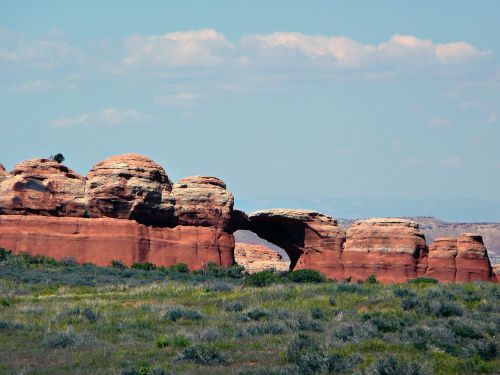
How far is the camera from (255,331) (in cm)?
2542

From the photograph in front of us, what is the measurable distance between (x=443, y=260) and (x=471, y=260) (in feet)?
5.97

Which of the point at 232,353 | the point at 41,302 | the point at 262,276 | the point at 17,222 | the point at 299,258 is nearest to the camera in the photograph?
the point at 232,353

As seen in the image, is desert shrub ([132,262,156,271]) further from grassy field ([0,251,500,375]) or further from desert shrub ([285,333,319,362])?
desert shrub ([285,333,319,362])

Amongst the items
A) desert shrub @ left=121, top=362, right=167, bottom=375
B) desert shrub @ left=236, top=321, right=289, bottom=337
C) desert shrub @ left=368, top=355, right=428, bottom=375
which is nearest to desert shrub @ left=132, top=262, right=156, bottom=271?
desert shrub @ left=236, top=321, right=289, bottom=337

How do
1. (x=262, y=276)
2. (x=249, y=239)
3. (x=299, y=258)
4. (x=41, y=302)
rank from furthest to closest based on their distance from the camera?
1. (x=249, y=239)
2. (x=299, y=258)
3. (x=262, y=276)
4. (x=41, y=302)

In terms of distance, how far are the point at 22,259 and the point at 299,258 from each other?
18737mm

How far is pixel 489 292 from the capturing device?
34281mm

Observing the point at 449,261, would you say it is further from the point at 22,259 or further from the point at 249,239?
the point at 249,239

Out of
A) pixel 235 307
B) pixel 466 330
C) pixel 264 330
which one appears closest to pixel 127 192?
pixel 235 307

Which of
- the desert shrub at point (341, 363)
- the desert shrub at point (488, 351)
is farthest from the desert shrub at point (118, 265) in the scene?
the desert shrub at point (341, 363)

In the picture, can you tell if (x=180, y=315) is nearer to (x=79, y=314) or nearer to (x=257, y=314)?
(x=257, y=314)

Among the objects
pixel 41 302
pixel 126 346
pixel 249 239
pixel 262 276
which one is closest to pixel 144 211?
pixel 262 276

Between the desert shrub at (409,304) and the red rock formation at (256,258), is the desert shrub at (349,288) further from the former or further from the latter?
the red rock formation at (256,258)

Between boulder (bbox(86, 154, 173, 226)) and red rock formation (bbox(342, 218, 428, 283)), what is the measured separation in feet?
39.1
